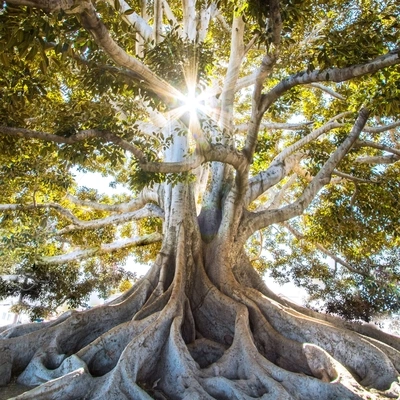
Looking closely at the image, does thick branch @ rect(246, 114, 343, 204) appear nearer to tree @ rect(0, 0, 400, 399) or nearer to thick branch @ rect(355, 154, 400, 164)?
tree @ rect(0, 0, 400, 399)

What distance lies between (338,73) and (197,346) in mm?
3685

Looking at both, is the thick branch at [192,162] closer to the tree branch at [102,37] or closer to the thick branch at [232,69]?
the tree branch at [102,37]

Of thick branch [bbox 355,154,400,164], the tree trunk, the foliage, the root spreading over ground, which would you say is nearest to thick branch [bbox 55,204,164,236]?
the foliage

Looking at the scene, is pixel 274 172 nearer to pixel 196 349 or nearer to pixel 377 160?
pixel 377 160

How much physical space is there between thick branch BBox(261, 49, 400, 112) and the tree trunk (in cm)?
260

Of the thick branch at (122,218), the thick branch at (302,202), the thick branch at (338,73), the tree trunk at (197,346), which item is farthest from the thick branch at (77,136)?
the thick branch at (122,218)

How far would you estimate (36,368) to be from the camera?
3711 mm

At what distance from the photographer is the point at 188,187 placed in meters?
6.52

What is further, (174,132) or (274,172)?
(174,132)

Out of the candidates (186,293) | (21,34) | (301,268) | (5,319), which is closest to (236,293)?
(186,293)

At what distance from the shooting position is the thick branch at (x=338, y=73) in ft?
10.9

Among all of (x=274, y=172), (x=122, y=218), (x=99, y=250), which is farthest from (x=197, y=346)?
(x=99, y=250)

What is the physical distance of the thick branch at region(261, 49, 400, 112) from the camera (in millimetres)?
3332

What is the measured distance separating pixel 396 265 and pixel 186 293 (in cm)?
756
